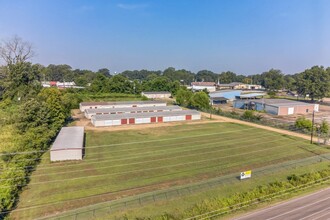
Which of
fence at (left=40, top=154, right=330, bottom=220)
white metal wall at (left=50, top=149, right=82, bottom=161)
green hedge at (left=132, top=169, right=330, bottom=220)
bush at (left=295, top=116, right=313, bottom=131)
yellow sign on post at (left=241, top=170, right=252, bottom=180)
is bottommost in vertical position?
fence at (left=40, top=154, right=330, bottom=220)

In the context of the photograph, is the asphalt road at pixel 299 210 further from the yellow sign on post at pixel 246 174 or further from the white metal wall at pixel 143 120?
the white metal wall at pixel 143 120

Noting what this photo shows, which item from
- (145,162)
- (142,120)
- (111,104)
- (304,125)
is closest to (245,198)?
(145,162)

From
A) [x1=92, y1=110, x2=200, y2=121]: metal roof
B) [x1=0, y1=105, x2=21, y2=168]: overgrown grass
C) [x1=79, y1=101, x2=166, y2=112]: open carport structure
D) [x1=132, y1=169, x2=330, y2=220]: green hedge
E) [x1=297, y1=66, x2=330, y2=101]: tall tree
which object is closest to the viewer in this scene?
[x1=132, y1=169, x2=330, y2=220]: green hedge

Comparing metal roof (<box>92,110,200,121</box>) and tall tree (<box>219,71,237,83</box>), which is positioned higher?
tall tree (<box>219,71,237,83</box>)

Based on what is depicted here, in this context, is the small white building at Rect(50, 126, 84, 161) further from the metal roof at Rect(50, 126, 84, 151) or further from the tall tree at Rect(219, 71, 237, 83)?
the tall tree at Rect(219, 71, 237, 83)

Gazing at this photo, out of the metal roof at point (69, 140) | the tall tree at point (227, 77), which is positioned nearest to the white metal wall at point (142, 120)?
the metal roof at point (69, 140)

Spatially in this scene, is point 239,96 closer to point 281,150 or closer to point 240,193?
point 281,150

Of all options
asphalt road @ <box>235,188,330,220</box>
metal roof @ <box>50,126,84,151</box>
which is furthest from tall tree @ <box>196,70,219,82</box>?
asphalt road @ <box>235,188,330,220</box>

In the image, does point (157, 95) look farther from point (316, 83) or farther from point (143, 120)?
point (316, 83)
